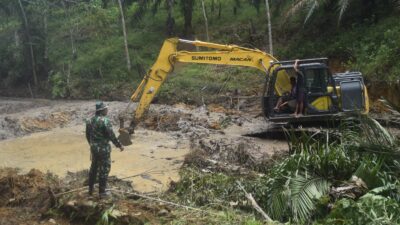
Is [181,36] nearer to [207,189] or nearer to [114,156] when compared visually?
[114,156]

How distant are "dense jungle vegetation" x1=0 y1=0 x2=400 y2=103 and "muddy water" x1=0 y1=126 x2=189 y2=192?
7377 millimetres

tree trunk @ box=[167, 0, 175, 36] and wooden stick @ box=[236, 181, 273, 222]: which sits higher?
tree trunk @ box=[167, 0, 175, 36]

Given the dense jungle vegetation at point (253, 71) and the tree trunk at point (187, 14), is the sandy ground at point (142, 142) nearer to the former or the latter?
the dense jungle vegetation at point (253, 71)

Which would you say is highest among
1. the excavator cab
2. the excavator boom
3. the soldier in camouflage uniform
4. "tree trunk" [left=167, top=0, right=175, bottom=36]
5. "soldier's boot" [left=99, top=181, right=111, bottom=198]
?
"tree trunk" [left=167, top=0, right=175, bottom=36]

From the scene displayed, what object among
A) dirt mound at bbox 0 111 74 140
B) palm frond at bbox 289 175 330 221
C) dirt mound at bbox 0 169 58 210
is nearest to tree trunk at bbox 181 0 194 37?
dirt mound at bbox 0 111 74 140

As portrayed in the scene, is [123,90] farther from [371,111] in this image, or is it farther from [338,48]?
[371,111]

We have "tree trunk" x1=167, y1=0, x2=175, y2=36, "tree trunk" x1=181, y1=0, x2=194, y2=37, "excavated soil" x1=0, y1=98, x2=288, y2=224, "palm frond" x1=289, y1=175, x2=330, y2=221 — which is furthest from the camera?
"tree trunk" x1=181, y1=0, x2=194, y2=37

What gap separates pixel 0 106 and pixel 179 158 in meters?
17.0

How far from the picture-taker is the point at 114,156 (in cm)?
1445

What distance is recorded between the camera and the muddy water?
12.2 meters

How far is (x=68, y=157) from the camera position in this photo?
14898 mm

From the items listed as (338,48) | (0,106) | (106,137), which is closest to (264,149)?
(106,137)

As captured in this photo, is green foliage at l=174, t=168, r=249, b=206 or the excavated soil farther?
green foliage at l=174, t=168, r=249, b=206

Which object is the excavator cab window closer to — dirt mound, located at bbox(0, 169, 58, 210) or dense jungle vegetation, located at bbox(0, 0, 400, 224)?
dense jungle vegetation, located at bbox(0, 0, 400, 224)
